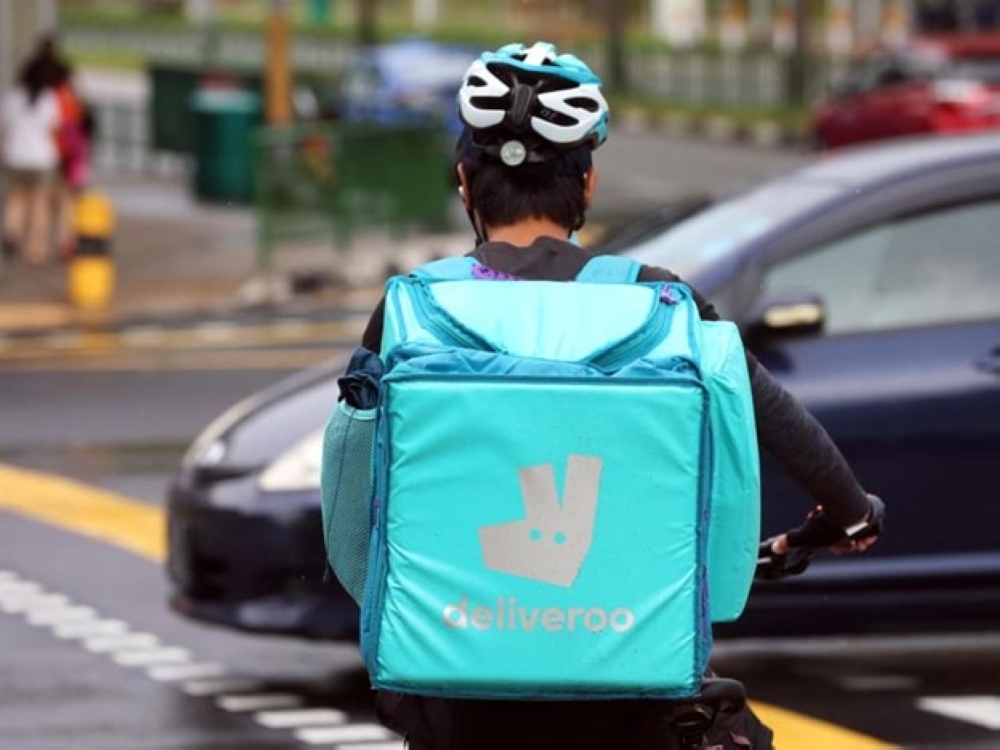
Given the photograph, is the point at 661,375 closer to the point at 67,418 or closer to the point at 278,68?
the point at 67,418

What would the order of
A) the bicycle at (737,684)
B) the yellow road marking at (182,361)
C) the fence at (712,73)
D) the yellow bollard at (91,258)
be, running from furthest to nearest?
the fence at (712,73)
the yellow bollard at (91,258)
the yellow road marking at (182,361)
the bicycle at (737,684)

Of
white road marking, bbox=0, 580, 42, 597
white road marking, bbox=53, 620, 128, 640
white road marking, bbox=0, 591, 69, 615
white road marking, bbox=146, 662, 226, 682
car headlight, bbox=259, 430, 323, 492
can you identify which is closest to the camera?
car headlight, bbox=259, 430, 323, 492

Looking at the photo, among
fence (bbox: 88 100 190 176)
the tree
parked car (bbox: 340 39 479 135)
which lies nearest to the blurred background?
fence (bbox: 88 100 190 176)

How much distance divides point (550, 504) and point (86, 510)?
26.9ft

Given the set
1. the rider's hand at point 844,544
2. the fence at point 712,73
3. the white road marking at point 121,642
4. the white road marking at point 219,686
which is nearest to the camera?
the rider's hand at point 844,544

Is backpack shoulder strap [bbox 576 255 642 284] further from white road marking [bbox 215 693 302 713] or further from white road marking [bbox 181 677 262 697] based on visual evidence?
Result: white road marking [bbox 181 677 262 697]

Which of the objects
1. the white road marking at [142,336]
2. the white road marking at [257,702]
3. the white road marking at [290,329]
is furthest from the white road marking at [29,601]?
the white road marking at [290,329]

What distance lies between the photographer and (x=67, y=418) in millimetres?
14836

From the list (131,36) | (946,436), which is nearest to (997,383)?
(946,436)

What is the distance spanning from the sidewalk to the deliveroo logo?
49.9 feet

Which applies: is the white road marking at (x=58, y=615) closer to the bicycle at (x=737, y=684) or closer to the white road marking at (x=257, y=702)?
the white road marking at (x=257, y=702)

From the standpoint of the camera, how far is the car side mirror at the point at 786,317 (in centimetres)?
779

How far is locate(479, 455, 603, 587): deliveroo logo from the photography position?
12.7 ft

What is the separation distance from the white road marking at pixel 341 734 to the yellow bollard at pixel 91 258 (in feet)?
42.3
